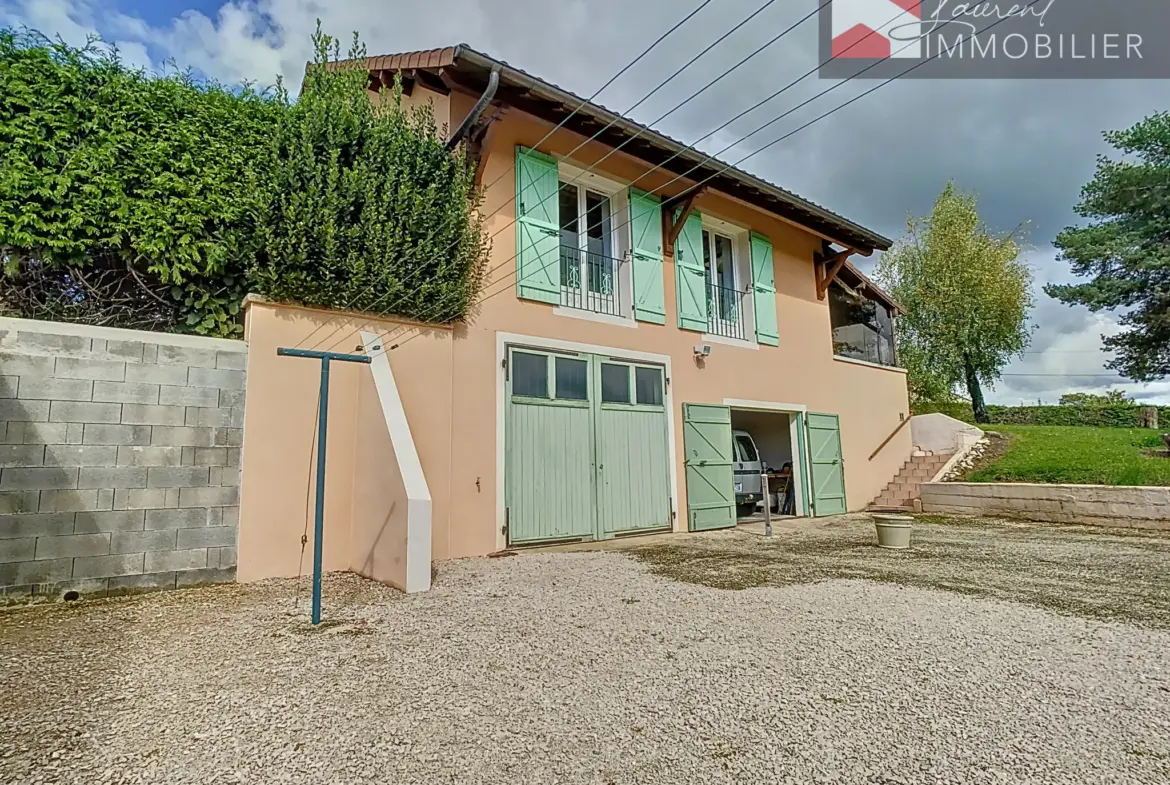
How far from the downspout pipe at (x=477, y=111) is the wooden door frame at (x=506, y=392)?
244 cm

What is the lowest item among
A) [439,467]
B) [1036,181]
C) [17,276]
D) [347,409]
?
Answer: [439,467]

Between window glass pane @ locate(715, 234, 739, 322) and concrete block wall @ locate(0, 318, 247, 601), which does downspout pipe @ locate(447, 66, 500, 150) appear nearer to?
concrete block wall @ locate(0, 318, 247, 601)

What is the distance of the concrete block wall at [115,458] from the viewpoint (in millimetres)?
4305

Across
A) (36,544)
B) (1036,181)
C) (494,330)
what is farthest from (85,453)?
(1036,181)

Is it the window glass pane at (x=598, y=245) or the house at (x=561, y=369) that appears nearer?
the house at (x=561, y=369)

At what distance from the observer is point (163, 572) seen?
473cm

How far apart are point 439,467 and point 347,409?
1.18m

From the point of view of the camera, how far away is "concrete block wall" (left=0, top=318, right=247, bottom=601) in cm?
430

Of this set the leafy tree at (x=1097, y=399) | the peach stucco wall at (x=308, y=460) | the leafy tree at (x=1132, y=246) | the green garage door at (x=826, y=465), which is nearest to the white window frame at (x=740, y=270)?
the green garage door at (x=826, y=465)

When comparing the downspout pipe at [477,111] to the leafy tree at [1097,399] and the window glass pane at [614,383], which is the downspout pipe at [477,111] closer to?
the window glass pane at [614,383]

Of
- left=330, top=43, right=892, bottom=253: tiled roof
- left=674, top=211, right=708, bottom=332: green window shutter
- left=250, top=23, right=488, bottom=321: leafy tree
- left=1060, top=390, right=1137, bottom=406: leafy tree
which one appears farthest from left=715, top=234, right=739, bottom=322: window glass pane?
left=1060, top=390, right=1137, bottom=406: leafy tree

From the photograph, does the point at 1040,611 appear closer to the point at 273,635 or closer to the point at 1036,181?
the point at 273,635

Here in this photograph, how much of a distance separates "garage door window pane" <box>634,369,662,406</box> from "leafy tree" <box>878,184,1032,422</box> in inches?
535

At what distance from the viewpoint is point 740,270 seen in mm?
10617
